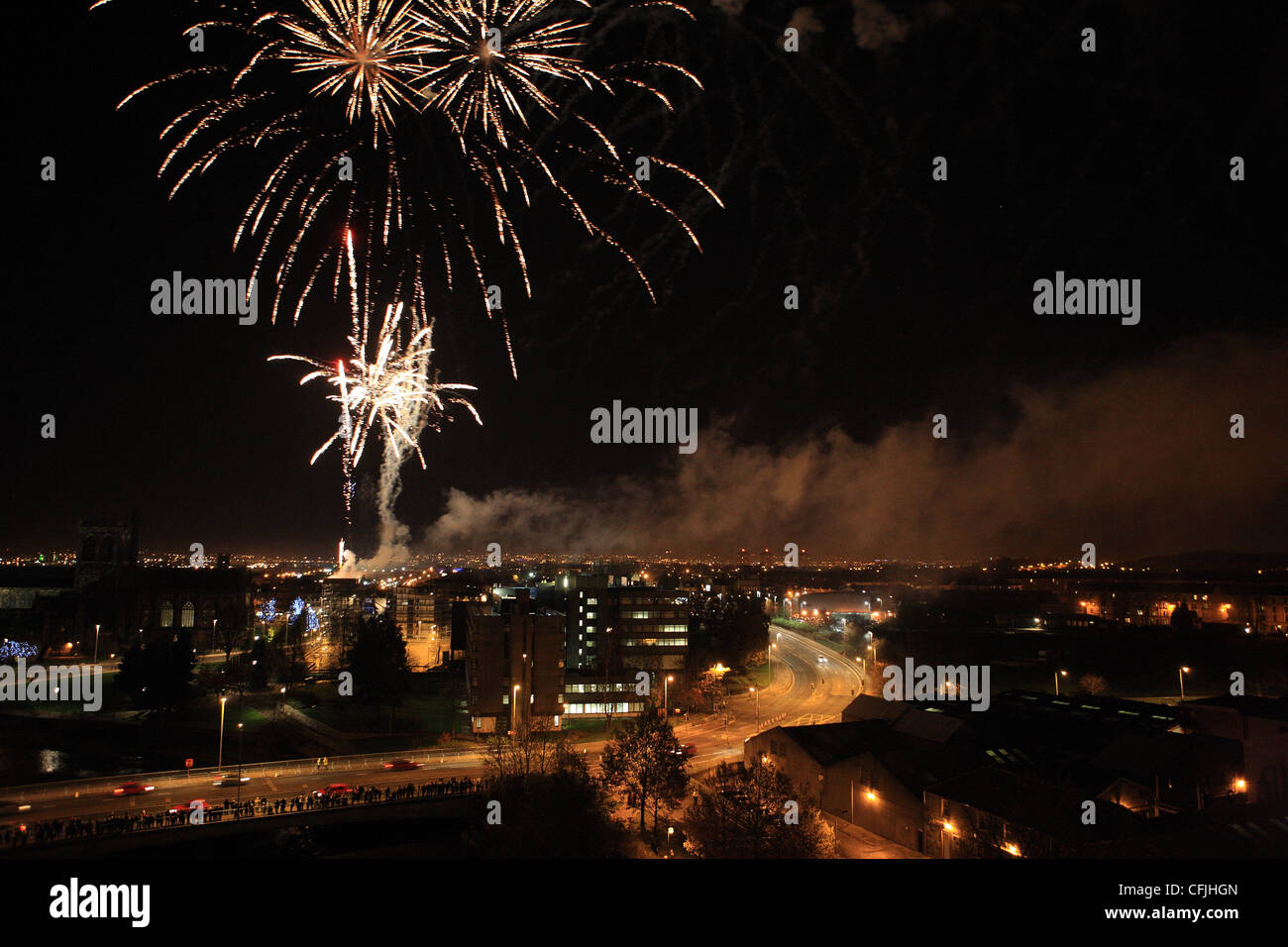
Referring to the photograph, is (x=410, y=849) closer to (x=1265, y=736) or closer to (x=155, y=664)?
(x=155, y=664)

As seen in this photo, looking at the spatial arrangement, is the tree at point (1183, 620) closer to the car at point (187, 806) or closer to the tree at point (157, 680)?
the car at point (187, 806)

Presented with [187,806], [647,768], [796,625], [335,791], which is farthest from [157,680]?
[796,625]

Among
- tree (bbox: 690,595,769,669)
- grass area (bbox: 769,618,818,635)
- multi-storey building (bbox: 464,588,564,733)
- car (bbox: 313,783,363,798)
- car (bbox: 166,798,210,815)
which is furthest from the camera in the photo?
grass area (bbox: 769,618,818,635)

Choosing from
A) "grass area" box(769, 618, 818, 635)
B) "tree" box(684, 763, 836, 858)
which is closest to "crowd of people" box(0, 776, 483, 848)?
"tree" box(684, 763, 836, 858)

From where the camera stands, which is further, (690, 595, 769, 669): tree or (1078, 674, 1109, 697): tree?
(690, 595, 769, 669): tree

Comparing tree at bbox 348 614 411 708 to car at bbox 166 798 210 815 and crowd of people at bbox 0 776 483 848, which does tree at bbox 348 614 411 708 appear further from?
car at bbox 166 798 210 815

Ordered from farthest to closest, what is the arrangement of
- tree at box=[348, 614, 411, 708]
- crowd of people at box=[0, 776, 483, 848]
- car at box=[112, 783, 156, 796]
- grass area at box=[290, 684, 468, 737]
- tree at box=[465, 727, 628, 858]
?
tree at box=[348, 614, 411, 708]
grass area at box=[290, 684, 468, 737]
car at box=[112, 783, 156, 796]
tree at box=[465, 727, 628, 858]
crowd of people at box=[0, 776, 483, 848]

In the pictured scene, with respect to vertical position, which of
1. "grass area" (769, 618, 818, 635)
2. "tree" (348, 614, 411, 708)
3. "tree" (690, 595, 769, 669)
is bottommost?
"grass area" (769, 618, 818, 635)
